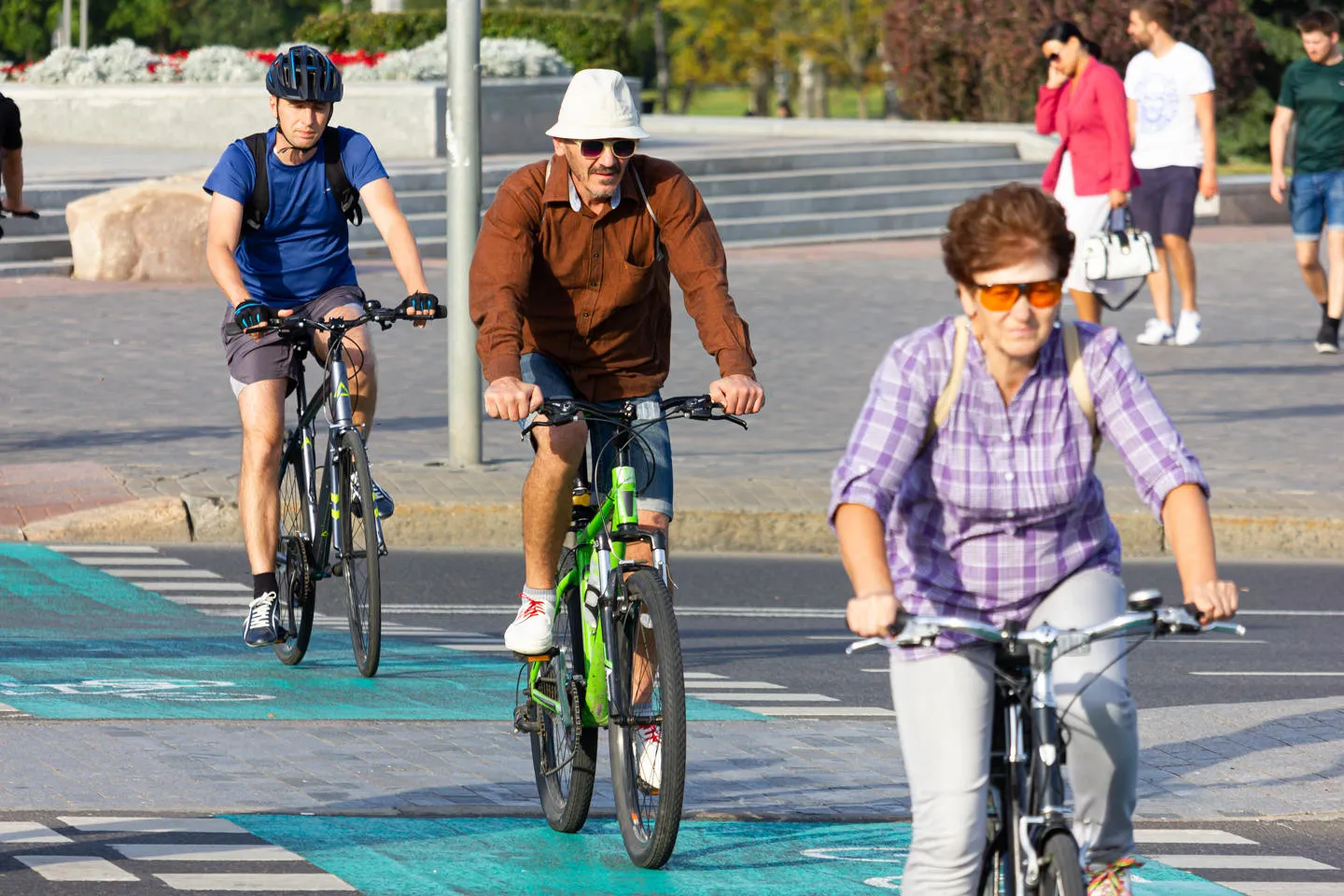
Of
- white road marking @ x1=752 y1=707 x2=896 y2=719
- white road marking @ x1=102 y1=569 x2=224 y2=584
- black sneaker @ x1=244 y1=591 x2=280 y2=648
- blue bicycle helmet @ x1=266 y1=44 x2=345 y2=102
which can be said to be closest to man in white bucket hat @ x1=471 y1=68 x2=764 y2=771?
white road marking @ x1=752 y1=707 x2=896 y2=719

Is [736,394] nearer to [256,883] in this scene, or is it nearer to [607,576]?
[607,576]

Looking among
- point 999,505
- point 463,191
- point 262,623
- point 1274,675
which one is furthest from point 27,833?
point 463,191

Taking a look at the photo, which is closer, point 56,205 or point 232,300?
point 232,300

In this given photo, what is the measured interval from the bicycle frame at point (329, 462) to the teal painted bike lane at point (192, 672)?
17.1 inches

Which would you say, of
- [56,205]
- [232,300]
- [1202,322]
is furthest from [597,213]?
[56,205]

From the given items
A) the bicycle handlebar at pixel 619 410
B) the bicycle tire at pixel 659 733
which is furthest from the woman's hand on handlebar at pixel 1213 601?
the bicycle handlebar at pixel 619 410

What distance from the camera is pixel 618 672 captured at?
5.45 metres

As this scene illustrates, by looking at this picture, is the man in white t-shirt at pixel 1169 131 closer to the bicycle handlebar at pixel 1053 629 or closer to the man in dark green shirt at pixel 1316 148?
the man in dark green shirt at pixel 1316 148

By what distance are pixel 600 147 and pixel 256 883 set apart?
6.31 feet

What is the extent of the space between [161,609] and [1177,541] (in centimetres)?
562

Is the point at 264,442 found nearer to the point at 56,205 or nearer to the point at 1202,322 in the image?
the point at 1202,322

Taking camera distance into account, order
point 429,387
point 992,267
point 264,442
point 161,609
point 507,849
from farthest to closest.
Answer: point 429,387
point 161,609
point 264,442
point 507,849
point 992,267

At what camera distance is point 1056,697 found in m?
3.99

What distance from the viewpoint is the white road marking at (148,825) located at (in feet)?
18.6
